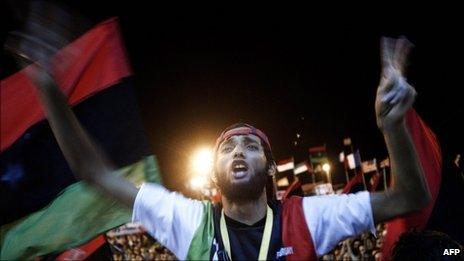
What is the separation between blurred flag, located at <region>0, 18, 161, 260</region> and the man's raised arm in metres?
1.78

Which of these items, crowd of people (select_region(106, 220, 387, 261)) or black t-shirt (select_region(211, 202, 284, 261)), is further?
crowd of people (select_region(106, 220, 387, 261))

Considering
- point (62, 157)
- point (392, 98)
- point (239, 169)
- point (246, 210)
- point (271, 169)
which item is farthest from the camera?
point (62, 157)

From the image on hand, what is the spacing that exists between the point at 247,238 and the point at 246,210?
0.87 ft

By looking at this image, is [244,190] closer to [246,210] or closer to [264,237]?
[246,210]

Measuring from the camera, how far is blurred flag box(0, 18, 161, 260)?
12.2ft

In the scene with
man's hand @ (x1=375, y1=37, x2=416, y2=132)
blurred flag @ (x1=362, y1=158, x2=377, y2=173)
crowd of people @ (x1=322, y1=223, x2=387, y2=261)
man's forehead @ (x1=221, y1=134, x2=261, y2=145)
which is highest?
man's hand @ (x1=375, y1=37, x2=416, y2=132)

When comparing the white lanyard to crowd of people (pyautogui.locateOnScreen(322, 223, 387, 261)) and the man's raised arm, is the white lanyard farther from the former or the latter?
crowd of people (pyautogui.locateOnScreen(322, 223, 387, 261))

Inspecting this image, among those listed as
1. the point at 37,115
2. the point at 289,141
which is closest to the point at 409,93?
the point at 37,115

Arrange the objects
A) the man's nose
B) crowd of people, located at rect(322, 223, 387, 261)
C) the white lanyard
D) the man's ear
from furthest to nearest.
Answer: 1. crowd of people, located at rect(322, 223, 387, 261)
2. the man's ear
3. the man's nose
4. the white lanyard

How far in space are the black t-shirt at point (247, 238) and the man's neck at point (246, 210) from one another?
0.13 feet

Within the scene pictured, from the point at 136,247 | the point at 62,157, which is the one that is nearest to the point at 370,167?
the point at 136,247

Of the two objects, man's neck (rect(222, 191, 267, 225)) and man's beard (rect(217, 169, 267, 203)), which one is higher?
man's beard (rect(217, 169, 267, 203))

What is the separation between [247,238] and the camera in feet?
9.44

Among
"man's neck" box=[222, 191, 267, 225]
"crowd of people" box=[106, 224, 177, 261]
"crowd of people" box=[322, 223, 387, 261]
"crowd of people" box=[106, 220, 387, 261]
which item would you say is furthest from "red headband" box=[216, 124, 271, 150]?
"crowd of people" box=[106, 224, 177, 261]
